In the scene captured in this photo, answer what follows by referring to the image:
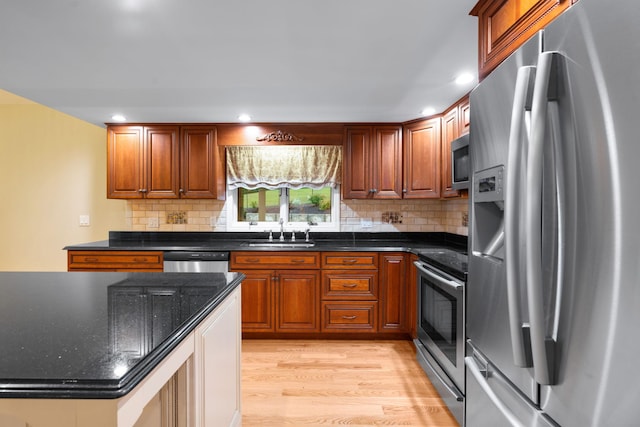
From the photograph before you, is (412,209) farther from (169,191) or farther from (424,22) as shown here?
(169,191)

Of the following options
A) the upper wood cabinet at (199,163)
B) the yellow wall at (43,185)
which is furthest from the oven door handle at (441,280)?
the yellow wall at (43,185)

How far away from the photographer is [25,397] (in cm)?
64

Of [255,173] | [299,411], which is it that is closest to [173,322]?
[299,411]

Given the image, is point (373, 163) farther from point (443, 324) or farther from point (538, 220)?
point (538, 220)

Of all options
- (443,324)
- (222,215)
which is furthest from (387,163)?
(222,215)

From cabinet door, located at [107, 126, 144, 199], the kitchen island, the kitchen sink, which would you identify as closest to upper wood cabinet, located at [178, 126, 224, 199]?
cabinet door, located at [107, 126, 144, 199]

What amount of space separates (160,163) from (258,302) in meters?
1.81

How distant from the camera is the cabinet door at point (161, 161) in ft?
11.5

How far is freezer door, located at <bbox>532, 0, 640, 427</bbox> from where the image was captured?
65 centimetres

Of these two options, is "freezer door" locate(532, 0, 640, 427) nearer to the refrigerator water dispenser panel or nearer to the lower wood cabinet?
the refrigerator water dispenser panel

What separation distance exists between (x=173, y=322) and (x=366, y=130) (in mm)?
2942

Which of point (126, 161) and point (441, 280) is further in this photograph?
point (126, 161)

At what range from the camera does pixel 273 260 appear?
3.14m

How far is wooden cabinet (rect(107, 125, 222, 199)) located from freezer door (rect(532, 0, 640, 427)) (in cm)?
321
